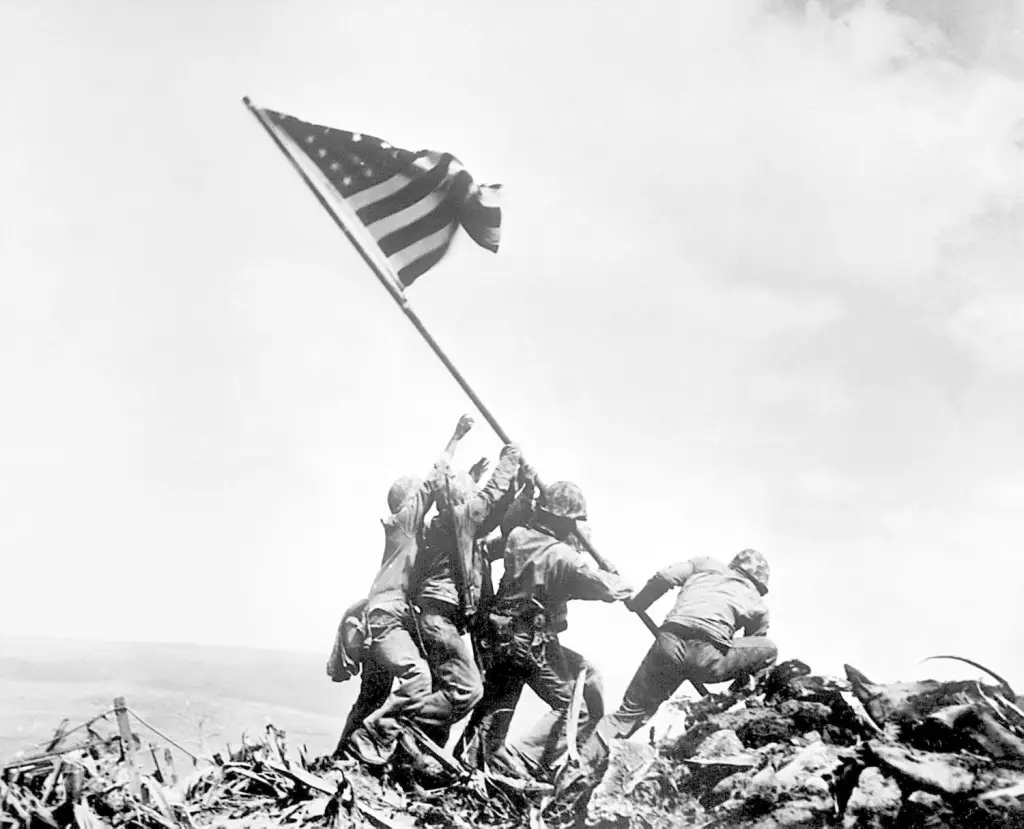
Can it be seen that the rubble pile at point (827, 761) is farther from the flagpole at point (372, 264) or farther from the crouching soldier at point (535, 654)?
the flagpole at point (372, 264)

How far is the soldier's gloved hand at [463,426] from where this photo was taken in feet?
28.6

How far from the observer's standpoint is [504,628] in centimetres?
768

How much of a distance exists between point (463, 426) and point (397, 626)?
207 centimetres

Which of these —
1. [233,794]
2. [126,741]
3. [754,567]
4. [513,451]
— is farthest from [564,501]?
[126,741]

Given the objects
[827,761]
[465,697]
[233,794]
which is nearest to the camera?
[827,761]

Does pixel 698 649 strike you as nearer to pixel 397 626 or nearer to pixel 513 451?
pixel 513 451

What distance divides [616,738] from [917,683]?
2318 millimetres

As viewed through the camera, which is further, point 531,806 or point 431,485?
point 431,485

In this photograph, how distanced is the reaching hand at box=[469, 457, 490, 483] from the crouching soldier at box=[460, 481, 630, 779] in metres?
1.10

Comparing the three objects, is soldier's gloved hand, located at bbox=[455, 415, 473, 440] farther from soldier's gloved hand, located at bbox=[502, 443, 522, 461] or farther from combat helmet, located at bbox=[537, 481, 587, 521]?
combat helmet, located at bbox=[537, 481, 587, 521]

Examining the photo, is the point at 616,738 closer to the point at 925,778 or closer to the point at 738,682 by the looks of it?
the point at 738,682

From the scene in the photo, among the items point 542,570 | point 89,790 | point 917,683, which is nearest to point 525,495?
point 542,570

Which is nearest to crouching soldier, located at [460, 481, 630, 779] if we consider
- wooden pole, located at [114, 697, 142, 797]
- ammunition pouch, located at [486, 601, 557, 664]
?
ammunition pouch, located at [486, 601, 557, 664]

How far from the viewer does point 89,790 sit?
5.98 meters
